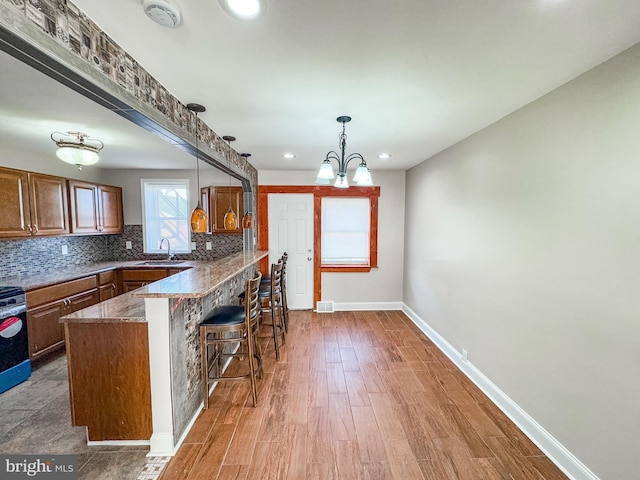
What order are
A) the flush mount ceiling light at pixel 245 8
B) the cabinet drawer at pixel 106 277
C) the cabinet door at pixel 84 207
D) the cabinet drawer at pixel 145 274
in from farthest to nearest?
1. the cabinet drawer at pixel 145 274
2. the cabinet drawer at pixel 106 277
3. the cabinet door at pixel 84 207
4. the flush mount ceiling light at pixel 245 8

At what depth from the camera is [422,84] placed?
1.67m

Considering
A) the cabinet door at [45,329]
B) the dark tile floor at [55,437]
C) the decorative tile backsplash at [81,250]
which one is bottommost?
the dark tile floor at [55,437]

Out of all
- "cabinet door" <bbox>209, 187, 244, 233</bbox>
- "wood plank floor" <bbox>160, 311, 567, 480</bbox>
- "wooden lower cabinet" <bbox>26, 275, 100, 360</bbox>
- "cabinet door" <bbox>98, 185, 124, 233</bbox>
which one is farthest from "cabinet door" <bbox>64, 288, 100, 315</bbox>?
"wood plank floor" <bbox>160, 311, 567, 480</bbox>

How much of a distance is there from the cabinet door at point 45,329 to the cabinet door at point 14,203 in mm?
836

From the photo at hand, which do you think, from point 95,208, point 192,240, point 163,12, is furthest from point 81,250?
point 163,12

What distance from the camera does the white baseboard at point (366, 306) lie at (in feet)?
14.9

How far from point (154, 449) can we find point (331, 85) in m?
2.66

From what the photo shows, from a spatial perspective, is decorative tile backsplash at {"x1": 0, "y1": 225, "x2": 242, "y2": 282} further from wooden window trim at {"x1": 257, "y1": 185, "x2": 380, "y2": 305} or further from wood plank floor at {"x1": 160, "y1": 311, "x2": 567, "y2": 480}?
wood plank floor at {"x1": 160, "y1": 311, "x2": 567, "y2": 480}

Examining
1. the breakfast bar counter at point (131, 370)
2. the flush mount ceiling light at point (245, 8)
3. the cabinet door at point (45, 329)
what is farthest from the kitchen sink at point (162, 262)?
the flush mount ceiling light at point (245, 8)

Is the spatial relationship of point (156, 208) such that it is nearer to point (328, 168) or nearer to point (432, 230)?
point (328, 168)

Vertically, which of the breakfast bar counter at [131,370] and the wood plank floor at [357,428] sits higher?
the breakfast bar counter at [131,370]

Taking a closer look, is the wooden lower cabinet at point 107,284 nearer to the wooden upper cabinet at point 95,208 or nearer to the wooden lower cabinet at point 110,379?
the wooden upper cabinet at point 95,208

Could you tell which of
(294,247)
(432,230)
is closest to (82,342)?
(294,247)

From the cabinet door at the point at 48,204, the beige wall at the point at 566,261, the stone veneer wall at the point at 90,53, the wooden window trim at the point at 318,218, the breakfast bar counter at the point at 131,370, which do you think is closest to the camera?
the stone veneer wall at the point at 90,53
